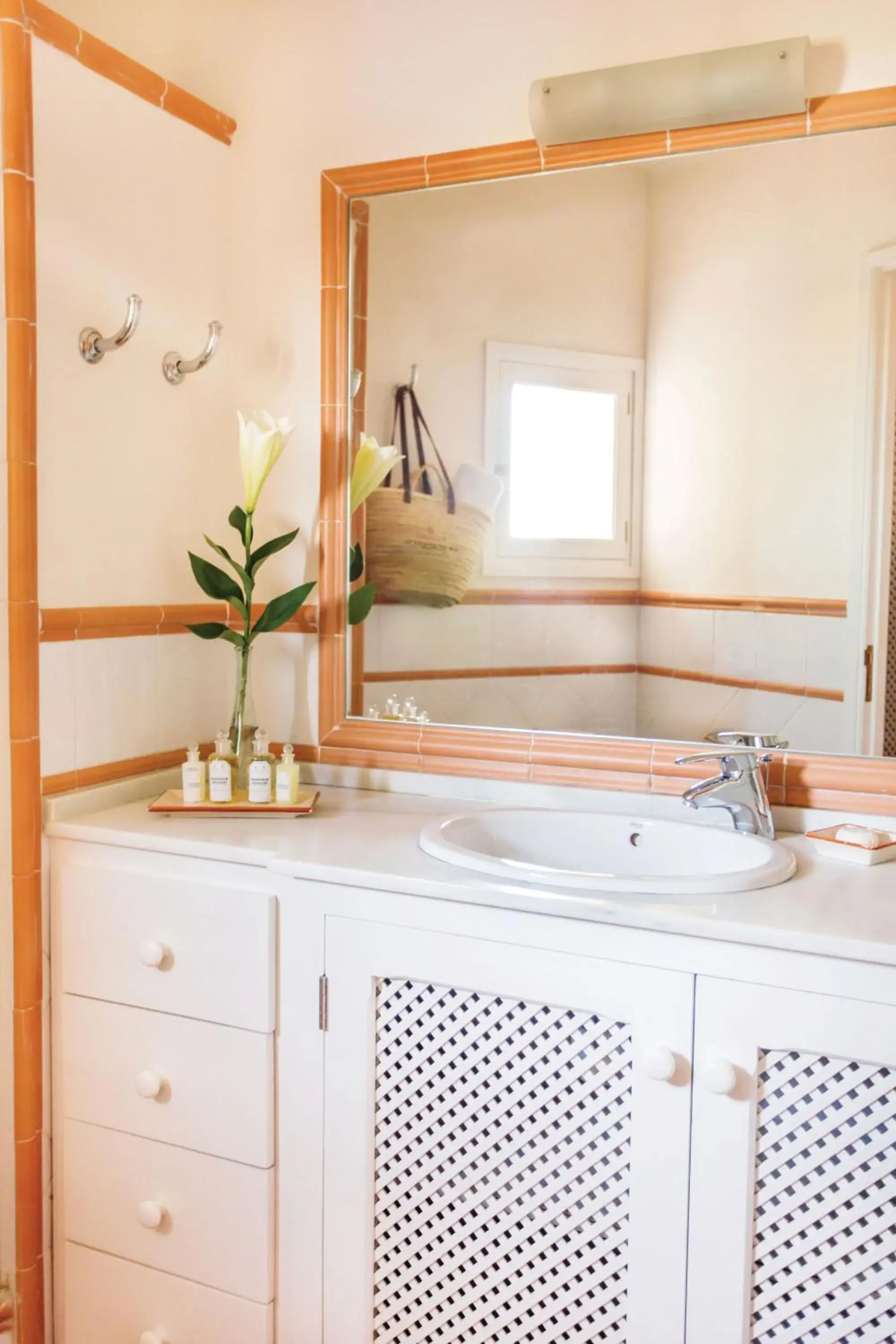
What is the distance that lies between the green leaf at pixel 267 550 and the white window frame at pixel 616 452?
1.15ft

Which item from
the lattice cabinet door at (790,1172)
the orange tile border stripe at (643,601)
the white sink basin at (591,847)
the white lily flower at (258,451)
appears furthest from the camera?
the white lily flower at (258,451)

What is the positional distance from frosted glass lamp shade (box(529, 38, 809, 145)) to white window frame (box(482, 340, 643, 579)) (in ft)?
1.11

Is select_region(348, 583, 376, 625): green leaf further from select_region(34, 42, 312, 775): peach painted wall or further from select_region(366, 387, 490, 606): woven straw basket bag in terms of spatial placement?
select_region(34, 42, 312, 775): peach painted wall

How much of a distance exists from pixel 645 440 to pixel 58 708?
101 cm

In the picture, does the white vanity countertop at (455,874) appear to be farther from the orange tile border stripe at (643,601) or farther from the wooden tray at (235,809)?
the orange tile border stripe at (643,601)

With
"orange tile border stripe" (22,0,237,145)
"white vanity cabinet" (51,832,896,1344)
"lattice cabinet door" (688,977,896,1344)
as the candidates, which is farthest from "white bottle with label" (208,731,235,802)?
"orange tile border stripe" (22,0,237,145)

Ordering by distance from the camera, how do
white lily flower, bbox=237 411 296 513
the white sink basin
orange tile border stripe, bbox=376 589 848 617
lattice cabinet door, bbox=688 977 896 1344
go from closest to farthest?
lattice cabinet door, bbox=688 977 896 1344 < the white sink basin < orange tile border stripe, bbox=376 589 848 617 < white lily flower, bbox=237 411 296 513

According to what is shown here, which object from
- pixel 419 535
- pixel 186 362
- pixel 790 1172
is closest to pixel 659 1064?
pixel 790 1172

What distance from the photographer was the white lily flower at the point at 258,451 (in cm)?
193

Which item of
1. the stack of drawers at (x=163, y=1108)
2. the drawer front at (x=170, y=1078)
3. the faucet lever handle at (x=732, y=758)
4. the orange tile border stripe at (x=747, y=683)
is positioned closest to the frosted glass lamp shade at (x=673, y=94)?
the orange tile border stripe at (x=747, y=683)

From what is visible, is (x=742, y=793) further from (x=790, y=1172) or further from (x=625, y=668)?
(x=790, y=1172)

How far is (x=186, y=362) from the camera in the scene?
6.47 feet

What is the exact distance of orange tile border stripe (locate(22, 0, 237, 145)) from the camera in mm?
1638

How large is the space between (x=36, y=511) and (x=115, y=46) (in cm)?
88
